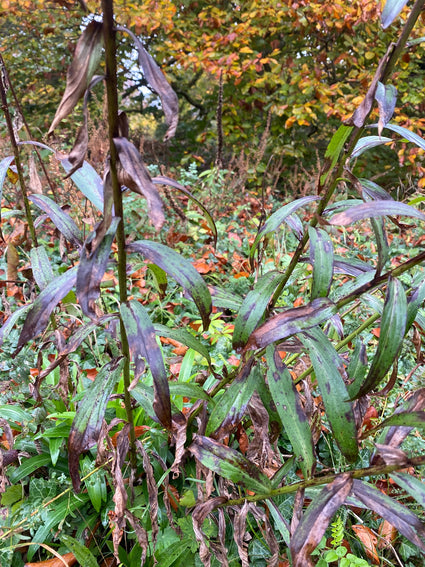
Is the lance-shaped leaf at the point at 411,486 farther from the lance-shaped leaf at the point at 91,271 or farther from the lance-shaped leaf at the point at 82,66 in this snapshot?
the lance-shaped leaf at the point at 82,66

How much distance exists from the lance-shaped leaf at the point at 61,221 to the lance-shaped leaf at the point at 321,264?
2.28 ft

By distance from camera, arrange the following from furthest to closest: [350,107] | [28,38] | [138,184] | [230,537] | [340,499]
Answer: [28,38], [350,107], [230,537], [340,499], [138,184]

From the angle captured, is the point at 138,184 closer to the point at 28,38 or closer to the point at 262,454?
the point at 262,454

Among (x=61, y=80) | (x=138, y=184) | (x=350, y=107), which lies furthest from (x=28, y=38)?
(x=138, y=184)

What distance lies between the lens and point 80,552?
131cm

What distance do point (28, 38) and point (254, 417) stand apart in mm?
7324

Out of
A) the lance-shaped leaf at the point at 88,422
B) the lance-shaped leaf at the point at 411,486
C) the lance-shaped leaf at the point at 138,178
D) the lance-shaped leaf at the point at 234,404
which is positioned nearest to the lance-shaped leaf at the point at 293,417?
the lance-shaped leaf at the point at 234,404

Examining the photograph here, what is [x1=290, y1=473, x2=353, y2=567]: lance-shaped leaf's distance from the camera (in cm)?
83

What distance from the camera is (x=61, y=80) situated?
261 inches

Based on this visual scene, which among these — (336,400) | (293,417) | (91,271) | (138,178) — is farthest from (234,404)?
(138,178)

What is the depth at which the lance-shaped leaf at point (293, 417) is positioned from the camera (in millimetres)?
977

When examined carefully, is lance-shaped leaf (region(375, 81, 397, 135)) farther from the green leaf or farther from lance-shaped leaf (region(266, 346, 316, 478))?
the green leaf

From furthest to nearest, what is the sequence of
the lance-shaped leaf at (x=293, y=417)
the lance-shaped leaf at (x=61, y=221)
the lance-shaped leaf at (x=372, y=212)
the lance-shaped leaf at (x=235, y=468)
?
the lance-shaped leaf at (x=61, y=221)
the lance-shaped leaf at (x=235, y=468)
the lance-shaped leaf at (x=293, y=417)
the lance-shaped leaf at (x=372, y=212)

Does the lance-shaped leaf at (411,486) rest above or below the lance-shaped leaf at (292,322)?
below
